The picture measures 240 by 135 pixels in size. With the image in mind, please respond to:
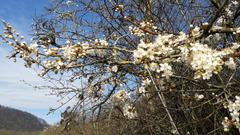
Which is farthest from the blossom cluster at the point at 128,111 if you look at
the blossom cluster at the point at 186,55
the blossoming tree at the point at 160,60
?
the blossom cluster at the point at 186,55

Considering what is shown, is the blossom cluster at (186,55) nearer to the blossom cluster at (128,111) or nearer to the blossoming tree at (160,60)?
the blossoming tree at (160,60)

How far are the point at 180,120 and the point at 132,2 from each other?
2.78 metres

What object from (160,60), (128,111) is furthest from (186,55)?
(128,111)

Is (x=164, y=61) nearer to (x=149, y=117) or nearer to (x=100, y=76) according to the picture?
(x=100, y=76)

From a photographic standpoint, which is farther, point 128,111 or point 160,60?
point 128,111

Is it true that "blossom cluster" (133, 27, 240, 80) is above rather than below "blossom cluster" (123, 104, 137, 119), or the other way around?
below

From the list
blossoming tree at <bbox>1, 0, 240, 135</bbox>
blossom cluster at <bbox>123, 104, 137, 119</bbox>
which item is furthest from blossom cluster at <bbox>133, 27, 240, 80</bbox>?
blossom cluster at <bbox>123, 104, 137, 119</bbox>

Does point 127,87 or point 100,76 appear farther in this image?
point 127,87

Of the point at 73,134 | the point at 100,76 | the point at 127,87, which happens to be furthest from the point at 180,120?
the point at 73,134

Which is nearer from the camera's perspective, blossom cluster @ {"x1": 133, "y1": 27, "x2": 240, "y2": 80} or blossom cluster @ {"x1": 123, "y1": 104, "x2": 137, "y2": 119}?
blossom cluster @ {"x1": 133, "y1": 27, "x2": 240, "y2": 80}

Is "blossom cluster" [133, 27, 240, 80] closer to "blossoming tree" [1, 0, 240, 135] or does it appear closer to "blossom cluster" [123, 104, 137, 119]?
"blossoming tree" [1, 0, 240, 135]

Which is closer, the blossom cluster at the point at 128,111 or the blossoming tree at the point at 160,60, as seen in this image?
the blossoming tree at the point at 160,60

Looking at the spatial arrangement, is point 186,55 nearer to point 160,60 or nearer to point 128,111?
point 160,60

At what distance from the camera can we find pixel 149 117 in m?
6.30
